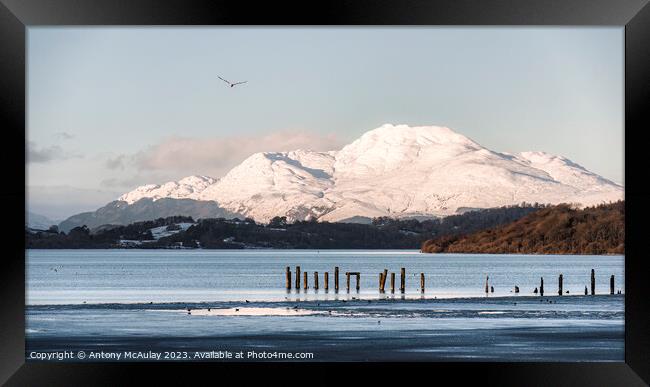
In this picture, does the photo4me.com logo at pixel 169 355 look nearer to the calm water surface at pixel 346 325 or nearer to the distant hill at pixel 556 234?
the calm water surface at pixel 346 325

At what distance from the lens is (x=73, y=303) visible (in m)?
36.8

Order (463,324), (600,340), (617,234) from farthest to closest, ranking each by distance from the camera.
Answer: (617,234) → (463,324) → (600,340)

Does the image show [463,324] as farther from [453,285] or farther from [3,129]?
[453,285]

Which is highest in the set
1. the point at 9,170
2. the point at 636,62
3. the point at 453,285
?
the point at 636,62

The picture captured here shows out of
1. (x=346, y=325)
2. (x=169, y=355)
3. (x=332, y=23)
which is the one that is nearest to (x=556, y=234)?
(x=346, y=325)

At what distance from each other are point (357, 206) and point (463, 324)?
351 feet

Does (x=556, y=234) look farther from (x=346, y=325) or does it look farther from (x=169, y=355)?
(x=169, y=355)

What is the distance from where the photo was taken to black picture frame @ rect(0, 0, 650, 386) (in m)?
10.2

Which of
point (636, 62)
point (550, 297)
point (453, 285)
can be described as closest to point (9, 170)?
point (636, 62)

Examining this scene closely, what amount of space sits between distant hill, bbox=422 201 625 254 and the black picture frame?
110m

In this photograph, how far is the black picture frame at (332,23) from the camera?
1024 cm

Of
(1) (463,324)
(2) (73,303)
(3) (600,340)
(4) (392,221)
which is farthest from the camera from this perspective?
(4) (392,221)

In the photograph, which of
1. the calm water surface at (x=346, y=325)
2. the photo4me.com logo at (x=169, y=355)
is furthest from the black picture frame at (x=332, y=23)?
the photo4me.com logo at (x=169, y=355)

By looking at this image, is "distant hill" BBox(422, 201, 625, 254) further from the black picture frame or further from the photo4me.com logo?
the black picture frame
